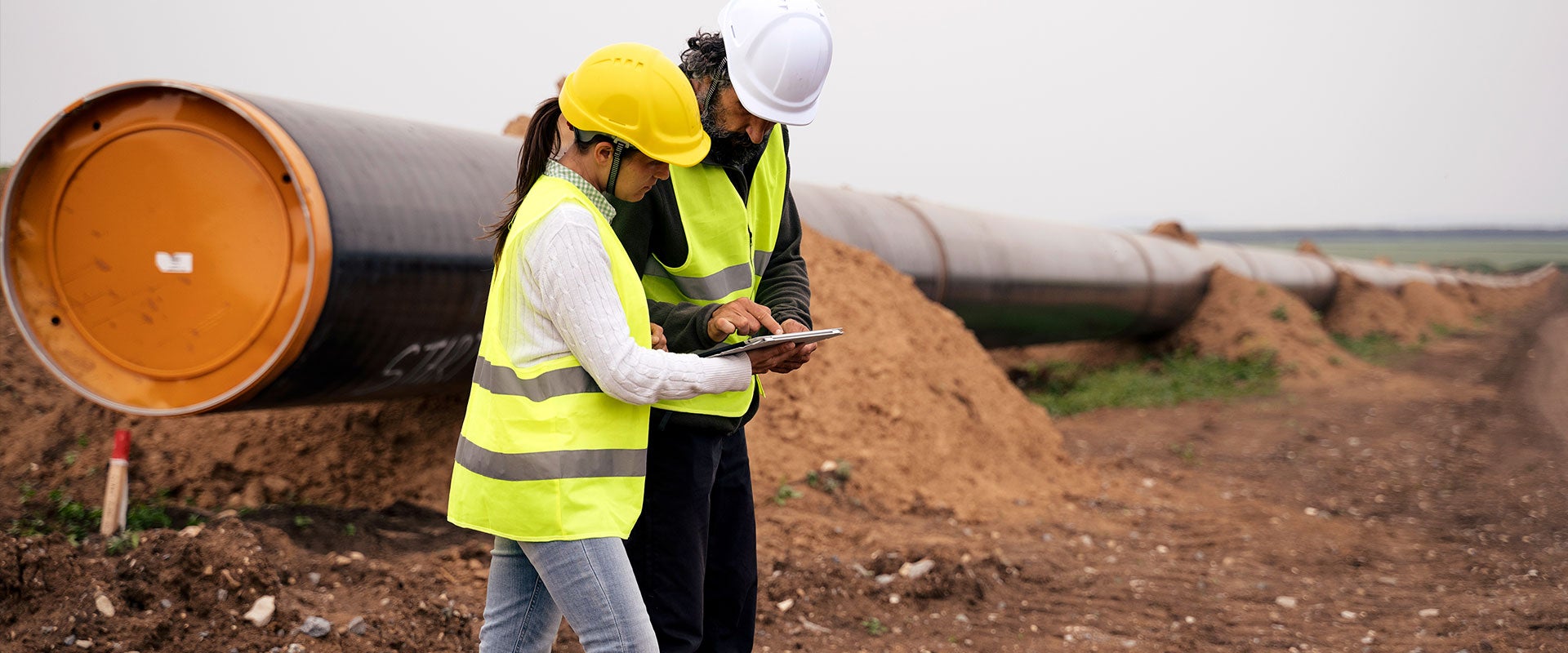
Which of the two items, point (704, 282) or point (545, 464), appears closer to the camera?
point (545, 464)

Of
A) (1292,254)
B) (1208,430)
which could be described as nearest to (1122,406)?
(1208,430)

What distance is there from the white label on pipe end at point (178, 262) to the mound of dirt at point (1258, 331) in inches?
466

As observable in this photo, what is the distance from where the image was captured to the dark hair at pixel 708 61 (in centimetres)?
228

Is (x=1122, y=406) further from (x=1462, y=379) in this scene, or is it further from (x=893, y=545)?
(x=893, y=545)

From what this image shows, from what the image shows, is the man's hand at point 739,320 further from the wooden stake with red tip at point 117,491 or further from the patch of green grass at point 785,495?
the patch of green grass at point 785,495

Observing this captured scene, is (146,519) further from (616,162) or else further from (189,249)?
(616,162)

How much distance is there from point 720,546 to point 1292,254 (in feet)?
Result: 68.4

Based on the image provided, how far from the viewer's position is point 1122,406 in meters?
10.7

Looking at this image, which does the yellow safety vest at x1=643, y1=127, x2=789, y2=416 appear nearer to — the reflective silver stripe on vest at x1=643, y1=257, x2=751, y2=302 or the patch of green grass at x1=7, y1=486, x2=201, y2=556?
the reflective silver stripe on vest at x1=643, y1=257, x2=751, y2=302

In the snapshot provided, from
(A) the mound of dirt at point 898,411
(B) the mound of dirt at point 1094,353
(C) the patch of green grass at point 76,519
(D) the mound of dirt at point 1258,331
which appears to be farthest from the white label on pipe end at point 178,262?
(D) the mound of dirt at point 1258,331

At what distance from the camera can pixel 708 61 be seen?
7.61ft

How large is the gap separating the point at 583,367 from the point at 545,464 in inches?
6.8

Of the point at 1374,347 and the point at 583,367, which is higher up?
the point at 583,367

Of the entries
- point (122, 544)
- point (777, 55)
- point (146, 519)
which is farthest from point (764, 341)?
point (146, 519)
